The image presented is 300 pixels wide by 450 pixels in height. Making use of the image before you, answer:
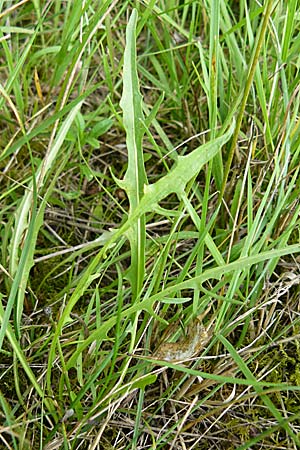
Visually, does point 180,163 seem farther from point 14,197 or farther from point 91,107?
point 91,107

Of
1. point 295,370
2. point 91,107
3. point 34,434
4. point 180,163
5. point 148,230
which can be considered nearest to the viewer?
point 180,163

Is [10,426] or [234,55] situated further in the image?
[234,55]

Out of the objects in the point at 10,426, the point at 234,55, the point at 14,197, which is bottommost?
the point at 10,426

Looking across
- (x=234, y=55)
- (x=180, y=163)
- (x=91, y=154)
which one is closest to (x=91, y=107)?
(x=91, y=154)

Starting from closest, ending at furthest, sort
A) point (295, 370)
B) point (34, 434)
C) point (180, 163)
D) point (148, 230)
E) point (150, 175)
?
point (180, 163) → point (34, 434) → point (295, 370) → point (148, 230) → point (150, 175)

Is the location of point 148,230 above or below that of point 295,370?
above

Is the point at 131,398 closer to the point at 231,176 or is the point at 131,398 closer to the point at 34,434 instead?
the point at 34,434
